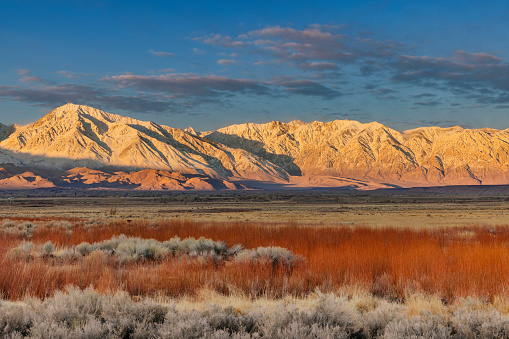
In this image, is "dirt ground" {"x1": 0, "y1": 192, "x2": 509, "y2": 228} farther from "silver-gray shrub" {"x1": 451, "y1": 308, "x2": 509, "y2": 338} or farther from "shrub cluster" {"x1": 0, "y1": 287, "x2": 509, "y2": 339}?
"shrub cluster" {"x1": 0, "y1": 287, "x2": 509, "y2": 339}

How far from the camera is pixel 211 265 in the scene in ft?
37.7

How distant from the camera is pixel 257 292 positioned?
941cm

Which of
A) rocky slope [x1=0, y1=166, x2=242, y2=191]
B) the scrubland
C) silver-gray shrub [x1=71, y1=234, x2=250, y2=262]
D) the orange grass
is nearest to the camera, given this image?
the scrubland

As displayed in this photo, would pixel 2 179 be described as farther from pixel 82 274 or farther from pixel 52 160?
pixel 82 274

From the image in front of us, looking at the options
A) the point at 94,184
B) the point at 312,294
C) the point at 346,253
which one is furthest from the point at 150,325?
the point at 94,184

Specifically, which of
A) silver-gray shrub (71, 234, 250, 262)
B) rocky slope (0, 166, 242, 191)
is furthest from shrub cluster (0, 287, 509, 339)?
rocky slope (0, 166, 242, 191)

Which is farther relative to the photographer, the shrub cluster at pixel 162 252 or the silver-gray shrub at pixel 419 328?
the shrub cluster at pixel 162 252

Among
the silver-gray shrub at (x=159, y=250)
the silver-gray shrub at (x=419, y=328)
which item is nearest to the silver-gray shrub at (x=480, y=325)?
the silver-gray shrub at (x=419, y=328)

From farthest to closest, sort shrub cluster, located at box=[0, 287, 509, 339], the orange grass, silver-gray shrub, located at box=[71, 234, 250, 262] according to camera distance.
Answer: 1. silver-gray shrub, located at box=[71, 234, 250, 262]
2. the orange grass
3. shrub cluster, located at box=[0, 287, 509, 339]

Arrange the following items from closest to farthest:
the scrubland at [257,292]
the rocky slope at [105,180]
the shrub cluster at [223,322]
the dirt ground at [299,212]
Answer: the shrub cluster at [223,322] < the scrubland at [257,292] < the dirt ground at [299,212] < the rocky slope at [105,180]

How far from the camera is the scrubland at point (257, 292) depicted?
21.2ft

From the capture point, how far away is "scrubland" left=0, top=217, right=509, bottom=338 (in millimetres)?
6457

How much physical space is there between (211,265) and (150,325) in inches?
200

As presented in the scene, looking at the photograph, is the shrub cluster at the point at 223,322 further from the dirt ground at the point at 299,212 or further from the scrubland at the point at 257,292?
the dirt ground at the point at 299,212
